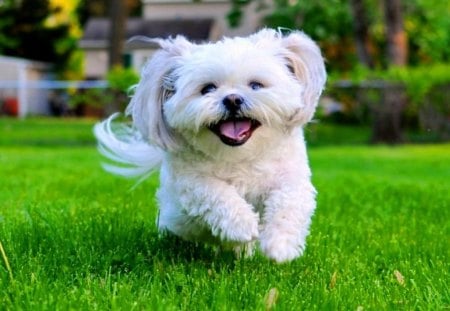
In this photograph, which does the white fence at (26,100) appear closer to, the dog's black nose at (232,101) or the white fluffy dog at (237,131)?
the white fluffy dog at (237,131)

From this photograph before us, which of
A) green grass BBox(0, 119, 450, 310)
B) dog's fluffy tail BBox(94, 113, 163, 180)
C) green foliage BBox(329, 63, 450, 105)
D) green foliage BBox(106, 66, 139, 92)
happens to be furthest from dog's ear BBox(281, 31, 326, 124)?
green foliage BBox(106, 66, 139, 92)

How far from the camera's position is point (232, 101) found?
3.58m

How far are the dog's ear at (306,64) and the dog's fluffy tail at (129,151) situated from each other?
1042mm

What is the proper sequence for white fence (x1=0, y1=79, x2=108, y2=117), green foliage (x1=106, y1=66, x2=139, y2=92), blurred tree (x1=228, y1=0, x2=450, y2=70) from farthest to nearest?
white fence (x1=0, y1=79, x2=108, y2=117)
blurred tree (x1=228, y1=0, x2=450, y2=70)
green foliage (x1=106, y1=66, x2=139, y2=92)

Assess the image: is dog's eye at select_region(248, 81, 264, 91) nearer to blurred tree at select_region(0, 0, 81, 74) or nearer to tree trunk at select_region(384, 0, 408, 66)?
tree trunk at select_region(384, 0, 408, 66)

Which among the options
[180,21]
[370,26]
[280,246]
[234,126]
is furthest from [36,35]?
[280,246]

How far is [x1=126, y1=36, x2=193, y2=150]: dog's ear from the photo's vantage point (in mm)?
3844

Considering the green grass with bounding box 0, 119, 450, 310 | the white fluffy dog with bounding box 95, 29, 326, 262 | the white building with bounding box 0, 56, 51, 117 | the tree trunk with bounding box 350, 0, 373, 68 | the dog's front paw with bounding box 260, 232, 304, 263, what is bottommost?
the white building with bounding box 0, 56, 51, 117

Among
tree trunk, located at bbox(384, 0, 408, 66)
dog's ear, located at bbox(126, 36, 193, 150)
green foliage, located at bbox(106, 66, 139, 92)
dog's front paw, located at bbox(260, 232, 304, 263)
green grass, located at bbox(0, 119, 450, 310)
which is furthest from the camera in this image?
tree trunk, located at bbox(384, 0, 408, 66)

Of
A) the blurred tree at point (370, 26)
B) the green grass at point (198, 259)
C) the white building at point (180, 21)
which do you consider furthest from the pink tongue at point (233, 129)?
the white building at point (180, 21)

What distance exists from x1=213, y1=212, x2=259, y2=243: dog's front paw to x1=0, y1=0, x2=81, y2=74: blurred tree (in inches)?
1682

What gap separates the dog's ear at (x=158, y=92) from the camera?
3.84m

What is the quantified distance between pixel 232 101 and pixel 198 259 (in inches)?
38.2

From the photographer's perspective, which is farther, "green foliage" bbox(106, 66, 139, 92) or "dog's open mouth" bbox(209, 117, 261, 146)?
"green foliage" bbox(106, 66, 139, 92)
